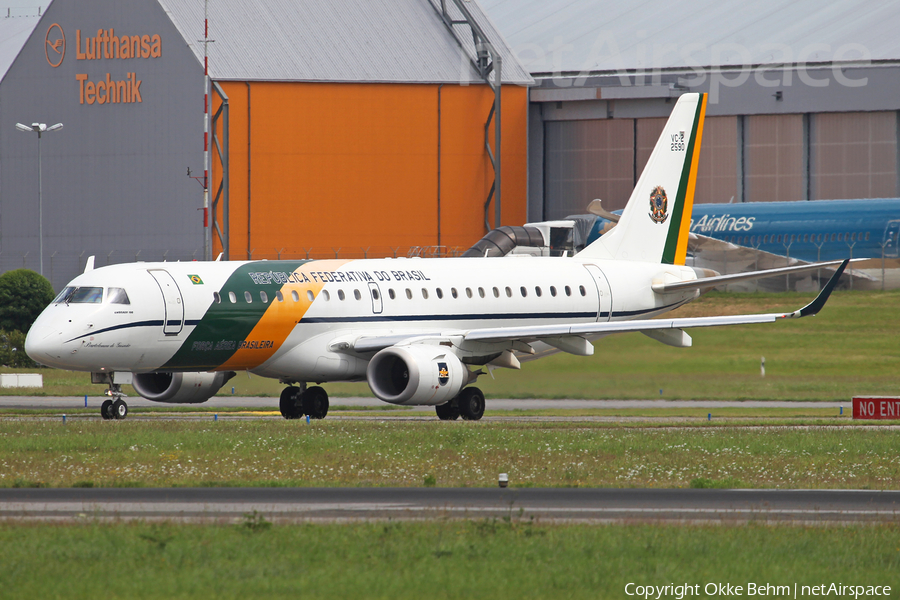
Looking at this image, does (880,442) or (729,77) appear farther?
(729,77)

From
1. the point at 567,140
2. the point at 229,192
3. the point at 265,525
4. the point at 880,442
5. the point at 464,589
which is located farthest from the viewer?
the point at 567,140

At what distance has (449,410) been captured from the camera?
115ft

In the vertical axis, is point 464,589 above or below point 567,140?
below

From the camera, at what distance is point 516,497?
19.0 m

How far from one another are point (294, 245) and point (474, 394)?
138ft

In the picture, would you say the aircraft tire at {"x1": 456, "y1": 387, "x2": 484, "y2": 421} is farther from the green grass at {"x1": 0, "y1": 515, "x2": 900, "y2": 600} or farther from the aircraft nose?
the green grass at {"x1": 0, "y1": 515, "x2": 900, "y2": 600}

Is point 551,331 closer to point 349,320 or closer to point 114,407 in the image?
point 349,320

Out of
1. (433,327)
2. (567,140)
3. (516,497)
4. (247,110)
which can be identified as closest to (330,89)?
(247,110)

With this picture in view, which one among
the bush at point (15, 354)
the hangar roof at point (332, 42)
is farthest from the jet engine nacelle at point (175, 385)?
the hangar roof at point (332, 42)

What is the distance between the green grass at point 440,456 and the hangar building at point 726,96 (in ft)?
155

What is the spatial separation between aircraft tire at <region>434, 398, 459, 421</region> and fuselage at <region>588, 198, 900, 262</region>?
108ft

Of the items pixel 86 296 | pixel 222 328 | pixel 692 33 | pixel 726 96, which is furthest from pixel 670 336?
pixel 692 33

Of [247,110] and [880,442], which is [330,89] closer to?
[247,110]

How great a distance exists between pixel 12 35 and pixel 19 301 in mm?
50601
